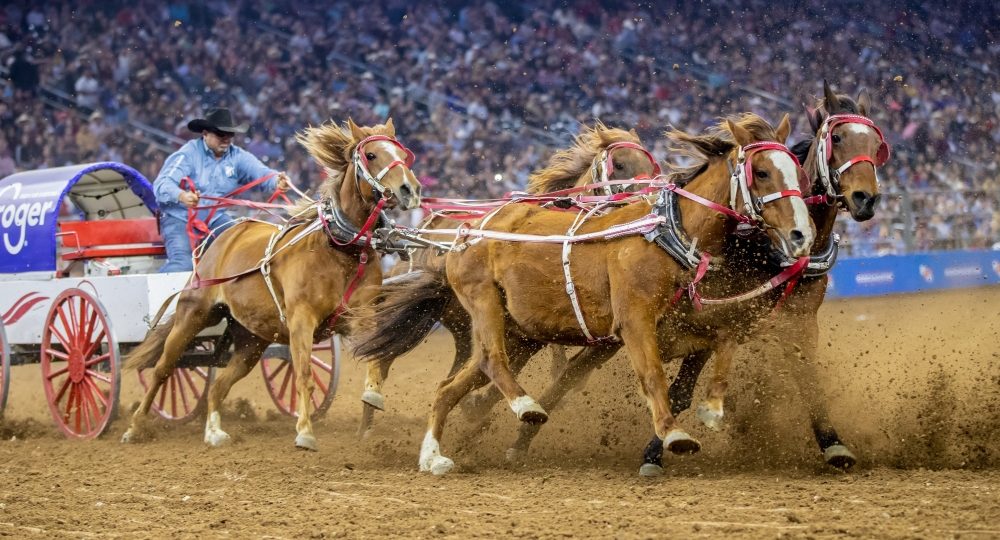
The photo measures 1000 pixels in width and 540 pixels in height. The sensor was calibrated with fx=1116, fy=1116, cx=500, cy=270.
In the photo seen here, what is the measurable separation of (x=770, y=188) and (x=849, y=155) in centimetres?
65

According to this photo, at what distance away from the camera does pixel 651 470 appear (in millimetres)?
5105

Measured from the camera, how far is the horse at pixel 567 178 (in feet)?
21.9

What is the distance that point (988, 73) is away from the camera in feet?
54.5

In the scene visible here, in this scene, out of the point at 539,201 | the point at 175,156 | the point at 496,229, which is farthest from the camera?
the point at 175,156

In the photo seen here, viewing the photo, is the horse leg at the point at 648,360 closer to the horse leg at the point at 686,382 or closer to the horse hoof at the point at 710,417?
the horse hoof at the point at 710,417

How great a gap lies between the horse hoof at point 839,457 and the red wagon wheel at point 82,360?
4290 millimetres

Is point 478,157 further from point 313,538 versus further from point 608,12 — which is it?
point 313,538

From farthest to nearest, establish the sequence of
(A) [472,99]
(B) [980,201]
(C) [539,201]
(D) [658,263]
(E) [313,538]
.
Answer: (A) [472,99] → (B) [980,201] → (C) [539,201] → (D) [658,263] → (E) [313,538]

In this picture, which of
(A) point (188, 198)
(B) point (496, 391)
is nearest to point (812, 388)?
(B) point (496, 391)

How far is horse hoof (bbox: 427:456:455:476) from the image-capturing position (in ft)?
17.9

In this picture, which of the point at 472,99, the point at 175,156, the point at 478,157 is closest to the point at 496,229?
the point at 175,156

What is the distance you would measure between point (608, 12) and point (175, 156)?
486 inches

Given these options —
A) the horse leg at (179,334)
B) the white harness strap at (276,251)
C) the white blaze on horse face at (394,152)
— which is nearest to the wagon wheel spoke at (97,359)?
the horse leg at (179,334)

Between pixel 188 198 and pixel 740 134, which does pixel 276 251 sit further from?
pixel 740 134
